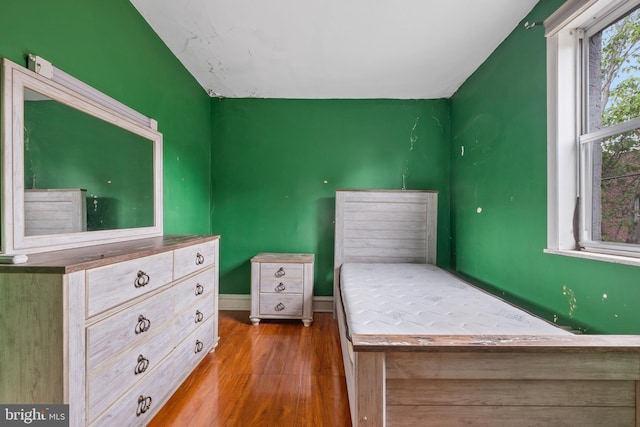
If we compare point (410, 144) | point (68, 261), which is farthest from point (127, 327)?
point (410, 144)

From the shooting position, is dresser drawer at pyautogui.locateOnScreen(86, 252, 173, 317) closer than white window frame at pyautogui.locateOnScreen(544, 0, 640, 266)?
Yes

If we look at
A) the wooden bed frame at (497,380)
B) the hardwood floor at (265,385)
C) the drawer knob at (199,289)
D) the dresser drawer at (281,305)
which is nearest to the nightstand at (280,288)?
the dresser drawer at (281,305)

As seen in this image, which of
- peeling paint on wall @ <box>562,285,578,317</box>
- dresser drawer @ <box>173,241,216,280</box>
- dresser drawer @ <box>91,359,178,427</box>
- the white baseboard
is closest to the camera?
dresser drawer @ <box>91,359,178,427</box>

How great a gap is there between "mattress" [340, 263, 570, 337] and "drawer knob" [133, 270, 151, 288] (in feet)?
3.33

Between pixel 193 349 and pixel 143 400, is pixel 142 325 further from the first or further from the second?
Result: pixel 193 349

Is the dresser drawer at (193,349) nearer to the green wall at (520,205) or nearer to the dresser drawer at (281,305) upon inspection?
the dresser drawer at (281,305)

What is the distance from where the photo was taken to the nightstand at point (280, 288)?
8.97ft

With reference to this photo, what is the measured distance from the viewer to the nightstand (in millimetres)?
2734

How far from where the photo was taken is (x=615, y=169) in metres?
1.34

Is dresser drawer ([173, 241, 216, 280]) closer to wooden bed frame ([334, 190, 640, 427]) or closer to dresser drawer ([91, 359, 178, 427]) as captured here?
dresser drawer ([91, 359, 178, 427])

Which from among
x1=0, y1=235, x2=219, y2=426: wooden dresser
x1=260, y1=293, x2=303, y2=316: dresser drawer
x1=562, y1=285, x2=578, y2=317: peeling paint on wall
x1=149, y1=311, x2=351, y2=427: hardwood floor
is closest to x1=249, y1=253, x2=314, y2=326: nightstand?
x1=260, y1=293, x2=303, y2=316: dresser drawer

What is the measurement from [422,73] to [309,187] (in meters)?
1.60

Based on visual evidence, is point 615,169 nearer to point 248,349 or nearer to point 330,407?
point 330,407

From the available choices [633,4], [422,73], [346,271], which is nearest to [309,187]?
[346,271]
